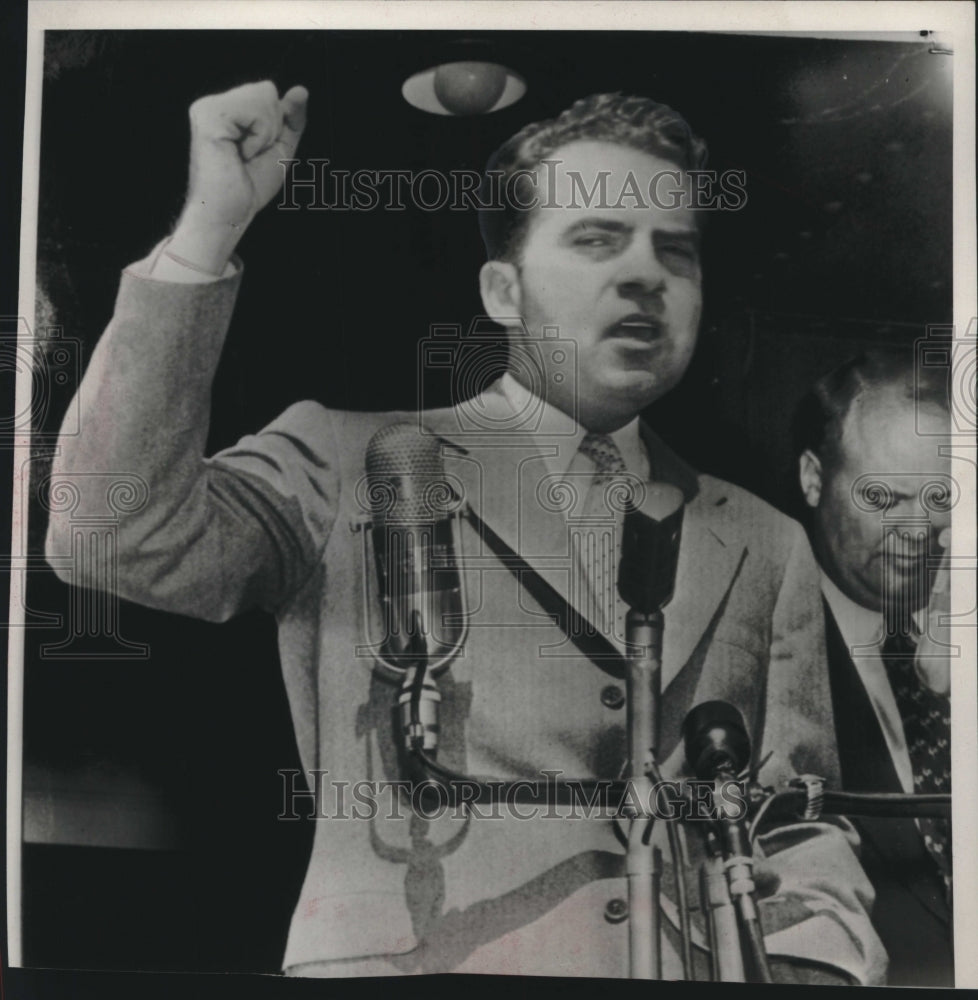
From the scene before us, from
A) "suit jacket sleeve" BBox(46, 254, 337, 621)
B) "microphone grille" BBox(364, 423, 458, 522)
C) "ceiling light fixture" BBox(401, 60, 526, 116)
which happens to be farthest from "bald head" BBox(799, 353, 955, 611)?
"suit jacket sleeve" BBox(46, 254, 337, 621)

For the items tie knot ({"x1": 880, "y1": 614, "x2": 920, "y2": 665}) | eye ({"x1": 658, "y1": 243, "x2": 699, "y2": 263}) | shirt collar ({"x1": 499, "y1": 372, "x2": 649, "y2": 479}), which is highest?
eye ({"x1": 658, "y1": 243, "x2": 699, "y2": 263})

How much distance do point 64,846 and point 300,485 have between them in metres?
0.97

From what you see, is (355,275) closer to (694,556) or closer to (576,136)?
(576,136)

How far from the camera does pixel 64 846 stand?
7.17 ft

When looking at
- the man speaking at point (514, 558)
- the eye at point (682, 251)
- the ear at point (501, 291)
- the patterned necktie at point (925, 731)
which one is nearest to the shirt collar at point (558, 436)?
the man speaking at point (514, 558)

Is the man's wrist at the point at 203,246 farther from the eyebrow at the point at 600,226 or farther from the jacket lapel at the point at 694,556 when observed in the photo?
A: the jacket lapel at the point at 694,556

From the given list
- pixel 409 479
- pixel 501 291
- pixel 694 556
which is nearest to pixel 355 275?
pixel 501 291

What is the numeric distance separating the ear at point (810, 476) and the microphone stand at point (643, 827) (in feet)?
1.67

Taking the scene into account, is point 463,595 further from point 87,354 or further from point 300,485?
point 87,354

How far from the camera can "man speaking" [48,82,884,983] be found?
7.04 feet

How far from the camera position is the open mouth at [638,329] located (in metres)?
2.19

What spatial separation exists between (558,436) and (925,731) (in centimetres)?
105

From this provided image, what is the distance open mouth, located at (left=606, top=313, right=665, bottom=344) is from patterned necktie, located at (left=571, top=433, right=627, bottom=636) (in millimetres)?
307

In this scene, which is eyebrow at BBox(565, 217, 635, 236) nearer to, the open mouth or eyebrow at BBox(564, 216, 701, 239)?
eyebrow at BBox(564, 216, 701, 239)
